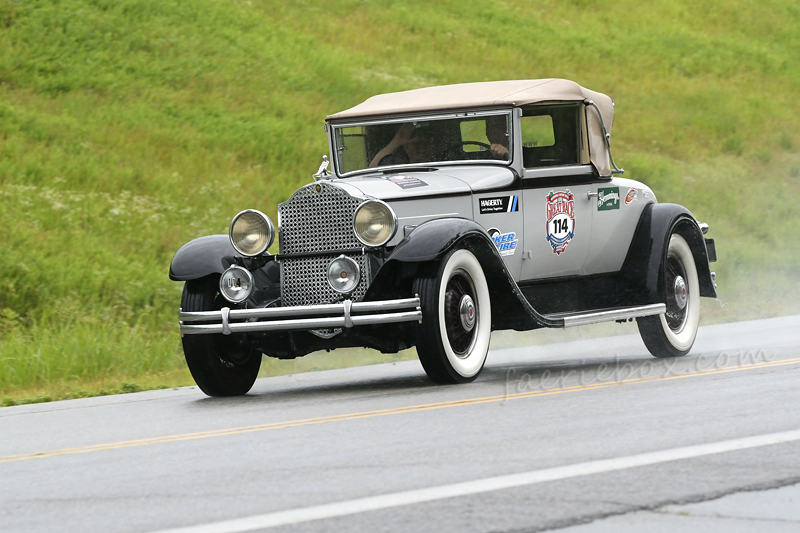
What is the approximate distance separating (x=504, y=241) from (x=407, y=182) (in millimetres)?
890

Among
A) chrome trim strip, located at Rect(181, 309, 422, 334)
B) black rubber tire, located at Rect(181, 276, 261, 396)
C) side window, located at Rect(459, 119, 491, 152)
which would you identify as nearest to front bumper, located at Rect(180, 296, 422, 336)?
chrome trim strip, located at Rect(181, 309, 422, 334)

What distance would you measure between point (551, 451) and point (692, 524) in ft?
4.48

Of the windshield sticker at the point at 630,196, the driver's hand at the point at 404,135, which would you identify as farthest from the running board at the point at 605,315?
Answer: the driver's hand at the point at 404,135

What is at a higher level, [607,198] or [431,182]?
[431,182]

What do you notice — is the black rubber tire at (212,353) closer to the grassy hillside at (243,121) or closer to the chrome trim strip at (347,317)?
the chrome trim strip at (347,317)

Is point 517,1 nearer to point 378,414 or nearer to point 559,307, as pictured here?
point 559,307

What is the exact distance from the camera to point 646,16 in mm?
36781

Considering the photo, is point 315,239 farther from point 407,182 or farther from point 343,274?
point 407,182

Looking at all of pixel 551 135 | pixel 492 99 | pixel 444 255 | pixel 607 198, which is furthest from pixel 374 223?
pixel 607 198

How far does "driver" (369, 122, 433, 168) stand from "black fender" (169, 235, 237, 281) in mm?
1696

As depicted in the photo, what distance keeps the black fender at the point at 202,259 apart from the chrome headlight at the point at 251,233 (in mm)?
133

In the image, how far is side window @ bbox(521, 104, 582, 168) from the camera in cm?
947

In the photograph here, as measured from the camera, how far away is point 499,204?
8.96 meters

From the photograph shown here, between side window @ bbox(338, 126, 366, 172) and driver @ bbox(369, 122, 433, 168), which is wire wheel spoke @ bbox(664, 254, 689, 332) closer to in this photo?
driver @ bbox(369, 122, 433, 168)
